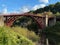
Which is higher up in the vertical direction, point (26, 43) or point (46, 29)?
point (26, 43)

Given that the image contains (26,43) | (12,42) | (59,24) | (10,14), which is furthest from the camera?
(59,24)

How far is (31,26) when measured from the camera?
4519 centimetres

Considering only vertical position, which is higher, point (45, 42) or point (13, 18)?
point (13, 18)

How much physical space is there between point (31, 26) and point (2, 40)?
38.0 m

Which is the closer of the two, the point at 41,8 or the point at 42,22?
the point at 42,22

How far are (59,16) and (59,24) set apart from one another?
5.01m

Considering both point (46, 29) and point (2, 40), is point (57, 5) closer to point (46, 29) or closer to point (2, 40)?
point (46, 29)

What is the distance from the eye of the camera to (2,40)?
23.6 feet

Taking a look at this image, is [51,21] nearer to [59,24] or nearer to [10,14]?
[59,24]

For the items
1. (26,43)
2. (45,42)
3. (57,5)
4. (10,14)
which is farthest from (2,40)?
(57,5)

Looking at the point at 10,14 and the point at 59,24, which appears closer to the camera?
the point at 10,14

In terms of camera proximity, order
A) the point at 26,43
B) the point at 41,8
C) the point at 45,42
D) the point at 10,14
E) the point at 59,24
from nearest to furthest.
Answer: the point at 26,43 → the point at 45,42 → the point at 10,14 → the point at 59,24 → the point at 41,8

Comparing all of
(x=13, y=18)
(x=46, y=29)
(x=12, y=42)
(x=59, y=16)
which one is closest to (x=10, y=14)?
(x=13, y=18)

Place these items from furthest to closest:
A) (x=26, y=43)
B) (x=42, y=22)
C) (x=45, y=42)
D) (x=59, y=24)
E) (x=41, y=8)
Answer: (x=41, y=8)
(x=42, y=22)
(x=59, y=24)
(x=45, y=42)
(x=26, y=43)
